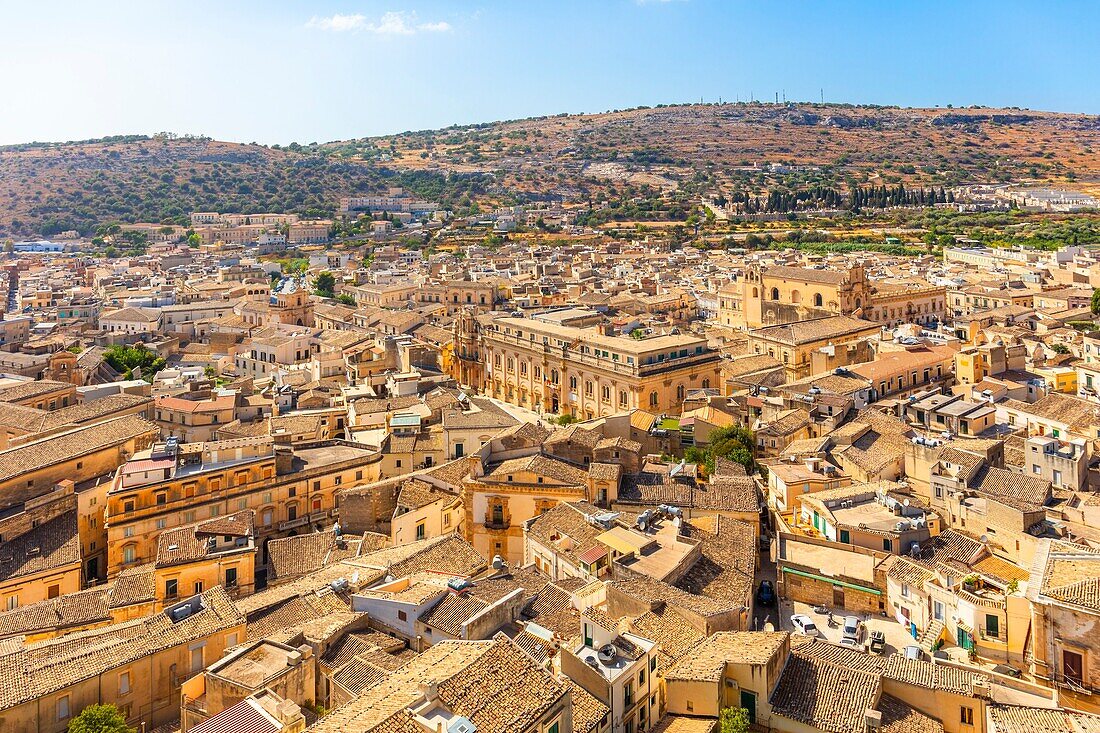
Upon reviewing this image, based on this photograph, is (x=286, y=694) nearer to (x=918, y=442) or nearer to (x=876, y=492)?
(x=876, y=492)

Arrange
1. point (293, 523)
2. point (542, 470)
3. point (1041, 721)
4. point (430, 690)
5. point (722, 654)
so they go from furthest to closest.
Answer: point (293, 523) < point (542, 470) < point (722, 654) < point (1041, 721) < point (430, 690)

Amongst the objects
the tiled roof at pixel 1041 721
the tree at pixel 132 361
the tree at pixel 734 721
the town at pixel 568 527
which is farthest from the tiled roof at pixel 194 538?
the tree at pixel 132 361

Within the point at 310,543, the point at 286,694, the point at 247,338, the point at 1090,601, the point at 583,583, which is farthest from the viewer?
the point at 247,338

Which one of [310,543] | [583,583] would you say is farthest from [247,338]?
[583,583]

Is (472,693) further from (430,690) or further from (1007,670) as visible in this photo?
(1007,670)

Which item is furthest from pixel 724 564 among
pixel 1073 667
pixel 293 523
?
pixel 293 523

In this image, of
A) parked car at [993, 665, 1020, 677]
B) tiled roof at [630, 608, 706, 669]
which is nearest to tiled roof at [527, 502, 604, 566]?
tiled roof at [630, 608, 706, 669]
